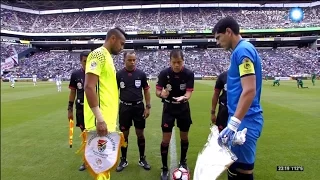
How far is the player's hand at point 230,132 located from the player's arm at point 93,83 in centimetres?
141

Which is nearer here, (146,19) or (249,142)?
(249,142)

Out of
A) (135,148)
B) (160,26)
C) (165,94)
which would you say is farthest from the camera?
(160,26)

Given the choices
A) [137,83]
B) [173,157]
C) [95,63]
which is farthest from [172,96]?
[95,63]

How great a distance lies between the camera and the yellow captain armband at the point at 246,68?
3.21 metres

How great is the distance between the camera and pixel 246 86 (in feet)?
10.5

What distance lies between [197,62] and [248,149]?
192 feet

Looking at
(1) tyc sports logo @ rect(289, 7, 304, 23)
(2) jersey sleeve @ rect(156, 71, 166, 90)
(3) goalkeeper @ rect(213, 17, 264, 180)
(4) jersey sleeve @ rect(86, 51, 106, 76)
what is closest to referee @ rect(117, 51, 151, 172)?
(2) jersey sleeve @ rect(156, 71, 166, 90)

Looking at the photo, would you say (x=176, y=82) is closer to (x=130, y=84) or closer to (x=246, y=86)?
(x=130, y=84)

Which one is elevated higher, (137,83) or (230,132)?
(137,83)

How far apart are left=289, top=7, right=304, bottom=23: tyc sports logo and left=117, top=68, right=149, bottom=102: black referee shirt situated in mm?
59733

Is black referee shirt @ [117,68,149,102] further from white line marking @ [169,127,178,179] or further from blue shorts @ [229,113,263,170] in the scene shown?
blue shorts @ [229,113,263,170]

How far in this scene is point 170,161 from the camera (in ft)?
22.4

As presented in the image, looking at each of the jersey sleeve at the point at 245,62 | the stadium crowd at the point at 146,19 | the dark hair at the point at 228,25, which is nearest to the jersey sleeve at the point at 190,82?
the dark hair at the point at 228,25

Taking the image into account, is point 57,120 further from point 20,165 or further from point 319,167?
point 319,167
